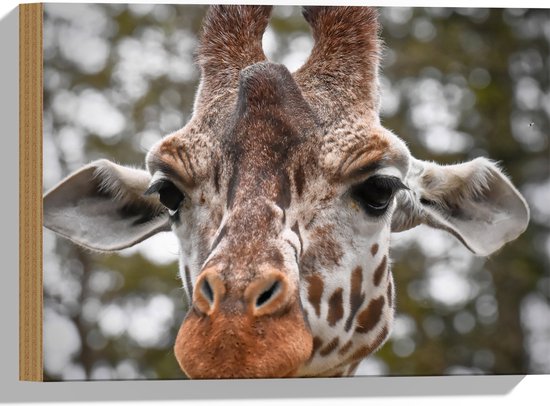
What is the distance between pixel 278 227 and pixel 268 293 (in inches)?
12.2

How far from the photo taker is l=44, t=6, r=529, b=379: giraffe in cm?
451

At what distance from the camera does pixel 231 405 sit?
→ 5457 mm

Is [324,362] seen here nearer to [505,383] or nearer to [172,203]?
[172,203]

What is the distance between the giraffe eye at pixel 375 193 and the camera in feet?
15.7

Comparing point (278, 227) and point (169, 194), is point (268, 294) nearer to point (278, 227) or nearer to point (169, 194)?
point (278, 227)

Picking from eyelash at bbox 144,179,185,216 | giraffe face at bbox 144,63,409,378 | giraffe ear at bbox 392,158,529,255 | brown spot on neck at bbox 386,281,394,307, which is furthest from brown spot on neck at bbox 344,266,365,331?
eyelash at bbox 144,179,185,216

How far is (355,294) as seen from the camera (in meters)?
4.84

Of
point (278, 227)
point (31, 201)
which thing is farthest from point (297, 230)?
point (31, 201)

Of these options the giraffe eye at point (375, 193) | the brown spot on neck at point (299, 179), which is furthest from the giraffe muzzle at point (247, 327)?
the giraffe eye at point (375, 193)

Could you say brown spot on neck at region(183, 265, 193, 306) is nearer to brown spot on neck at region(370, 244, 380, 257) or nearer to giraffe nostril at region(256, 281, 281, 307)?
giraffe nostril at region(256, 281, 281, 307)

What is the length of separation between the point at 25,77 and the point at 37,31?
228 millimetres

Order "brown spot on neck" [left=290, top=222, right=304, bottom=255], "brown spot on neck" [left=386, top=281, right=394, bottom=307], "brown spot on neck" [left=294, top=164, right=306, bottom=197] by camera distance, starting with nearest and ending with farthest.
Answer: "brown spot on neck" [left=290, top=222, right=304, bottom=255] < "brown spot on neck" [left=294, top=164, right=306, bottom=197] < "brown spot on neck" [left=386, top=281, right=394, bottom=307]

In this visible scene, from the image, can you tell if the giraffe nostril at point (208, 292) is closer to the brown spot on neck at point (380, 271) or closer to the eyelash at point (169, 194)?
the eyelash at point (169, 194)
